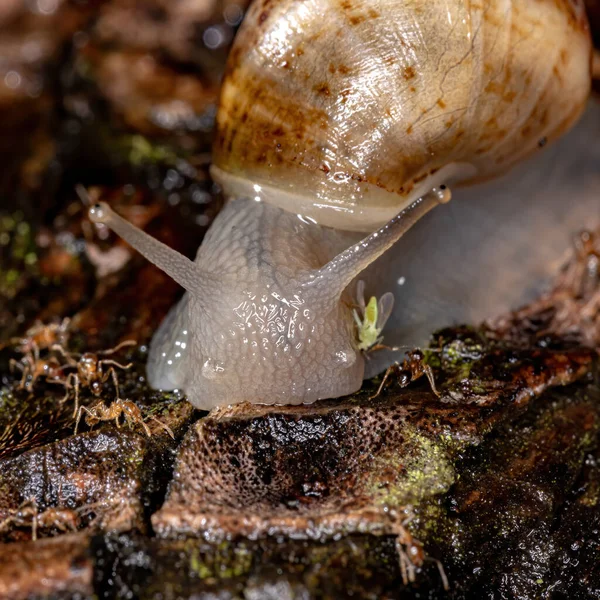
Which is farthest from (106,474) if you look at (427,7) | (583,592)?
(427,7)

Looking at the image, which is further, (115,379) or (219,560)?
(115,379)

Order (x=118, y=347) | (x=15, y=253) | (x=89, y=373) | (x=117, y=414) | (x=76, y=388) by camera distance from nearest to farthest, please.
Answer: (x=117, y=414), (x=76, y=388), (x=89, y=373), (x=118, y=347), (x=15, y=253)

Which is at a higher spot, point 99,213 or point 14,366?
point 99,213

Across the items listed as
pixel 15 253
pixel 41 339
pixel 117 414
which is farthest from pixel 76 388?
pixel 15 253

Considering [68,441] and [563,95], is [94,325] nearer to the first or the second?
[68,441]

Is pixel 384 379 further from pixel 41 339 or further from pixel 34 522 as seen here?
pixel 41 339

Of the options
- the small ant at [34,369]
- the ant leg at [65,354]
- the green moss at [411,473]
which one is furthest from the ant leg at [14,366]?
the green moss at [411,473]
